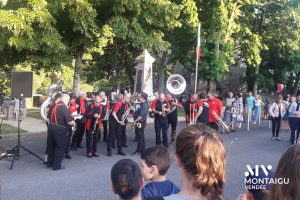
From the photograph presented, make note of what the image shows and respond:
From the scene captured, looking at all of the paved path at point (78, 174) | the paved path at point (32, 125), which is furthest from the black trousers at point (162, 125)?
the paved path at point (32, 125)

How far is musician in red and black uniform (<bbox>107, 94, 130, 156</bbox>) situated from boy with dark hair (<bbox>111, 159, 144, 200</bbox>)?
8336 mm

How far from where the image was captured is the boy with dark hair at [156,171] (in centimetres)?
373

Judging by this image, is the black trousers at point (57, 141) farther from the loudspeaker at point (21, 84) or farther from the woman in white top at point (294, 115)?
the woman in white top at point (294, 115)

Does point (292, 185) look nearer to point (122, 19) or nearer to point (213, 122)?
point (213, 122)

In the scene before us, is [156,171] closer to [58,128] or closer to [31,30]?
[58,128]

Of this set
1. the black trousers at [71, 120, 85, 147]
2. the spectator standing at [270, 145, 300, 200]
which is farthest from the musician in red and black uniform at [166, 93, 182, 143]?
the spectator standing at [270, 145, 300, 200]

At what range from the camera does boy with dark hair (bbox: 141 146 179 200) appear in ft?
12.2

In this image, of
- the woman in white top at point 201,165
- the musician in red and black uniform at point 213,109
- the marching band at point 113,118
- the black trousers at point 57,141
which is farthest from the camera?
the musician in red and black uniform at point 213,109

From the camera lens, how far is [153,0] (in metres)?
16.6

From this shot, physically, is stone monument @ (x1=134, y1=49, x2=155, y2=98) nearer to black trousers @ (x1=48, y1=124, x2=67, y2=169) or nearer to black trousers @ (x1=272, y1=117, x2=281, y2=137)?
black trousers @ (x1=272, y1=117, x2=281, y2=137)

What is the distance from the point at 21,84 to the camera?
1073 cm

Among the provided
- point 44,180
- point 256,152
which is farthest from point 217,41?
point 44,180

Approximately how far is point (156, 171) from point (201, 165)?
139cm

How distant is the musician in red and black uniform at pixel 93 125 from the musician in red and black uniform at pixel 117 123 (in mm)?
374
